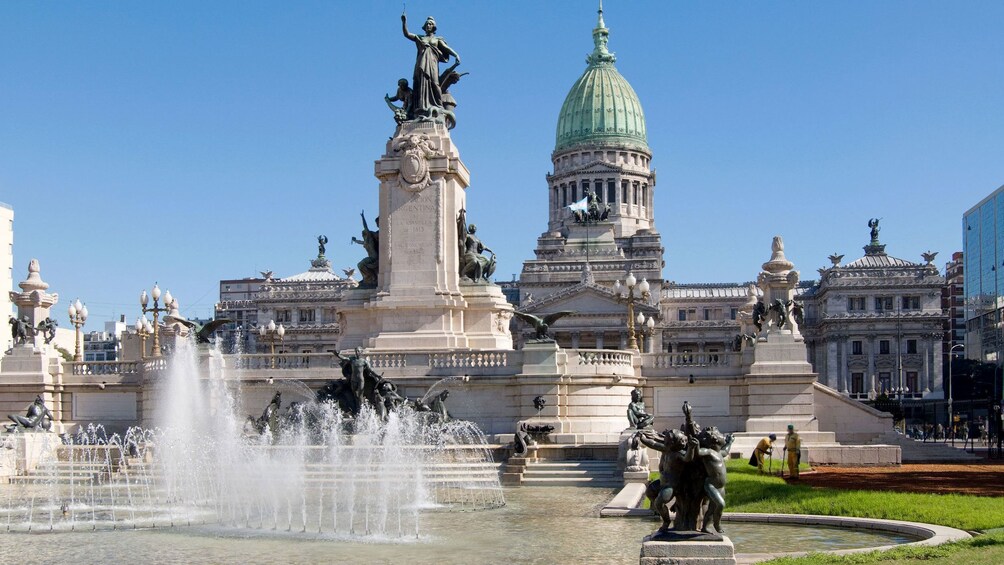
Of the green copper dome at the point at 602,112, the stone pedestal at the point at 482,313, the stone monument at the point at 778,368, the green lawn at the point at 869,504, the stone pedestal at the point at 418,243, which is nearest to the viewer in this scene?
the green lawn at the point at 869,504

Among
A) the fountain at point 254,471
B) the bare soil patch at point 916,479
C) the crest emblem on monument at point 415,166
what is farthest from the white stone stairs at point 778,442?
the crest emblem on monument at point 415,166

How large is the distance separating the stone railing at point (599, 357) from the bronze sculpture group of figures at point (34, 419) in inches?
740

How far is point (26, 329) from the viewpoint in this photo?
46719 millimetres

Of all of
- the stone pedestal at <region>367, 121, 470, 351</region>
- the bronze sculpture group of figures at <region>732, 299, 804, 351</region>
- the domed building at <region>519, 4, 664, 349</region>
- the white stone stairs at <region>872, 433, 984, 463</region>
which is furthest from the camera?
the domed building at <region>519, 4, 664, 349</region>

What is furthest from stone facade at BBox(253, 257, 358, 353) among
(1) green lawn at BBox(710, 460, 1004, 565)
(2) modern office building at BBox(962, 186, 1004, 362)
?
(1) green lawn at BBox(710, 460, 1004, 565)

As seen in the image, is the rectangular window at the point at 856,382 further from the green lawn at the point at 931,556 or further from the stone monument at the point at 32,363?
the green lawn at the point at 931,556

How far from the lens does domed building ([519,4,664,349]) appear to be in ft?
456

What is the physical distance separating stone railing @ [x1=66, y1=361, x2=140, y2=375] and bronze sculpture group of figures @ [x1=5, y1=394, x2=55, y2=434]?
9.96 ft

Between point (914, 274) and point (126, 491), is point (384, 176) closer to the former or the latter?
point (126, 491)

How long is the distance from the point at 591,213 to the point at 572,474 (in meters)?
118

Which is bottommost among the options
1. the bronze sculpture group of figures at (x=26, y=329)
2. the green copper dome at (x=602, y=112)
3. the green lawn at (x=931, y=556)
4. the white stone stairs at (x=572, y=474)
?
the white stone stairs at (x=572, y=474)

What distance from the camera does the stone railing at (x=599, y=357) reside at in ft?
137

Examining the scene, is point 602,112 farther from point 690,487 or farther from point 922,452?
point 690,487

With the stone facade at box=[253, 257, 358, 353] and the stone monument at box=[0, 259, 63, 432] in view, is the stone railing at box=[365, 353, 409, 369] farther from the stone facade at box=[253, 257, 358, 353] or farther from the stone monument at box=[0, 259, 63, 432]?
the stone facade at box=[253, 257, 358, 353]
